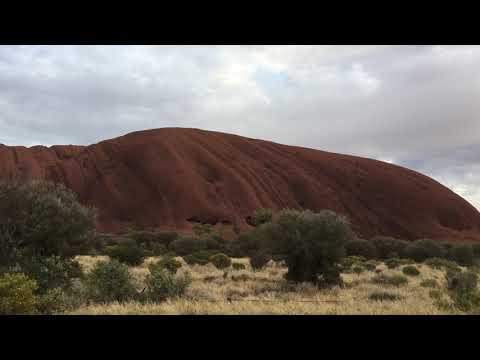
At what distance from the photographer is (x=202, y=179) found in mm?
61312

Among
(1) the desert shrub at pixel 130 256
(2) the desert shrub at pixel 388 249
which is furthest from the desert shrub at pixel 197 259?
(2) the desert shrub at pixel 388 249

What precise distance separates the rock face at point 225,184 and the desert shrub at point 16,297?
44622 mm

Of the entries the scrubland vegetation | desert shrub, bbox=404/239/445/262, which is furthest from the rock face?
the scrubland vegetation

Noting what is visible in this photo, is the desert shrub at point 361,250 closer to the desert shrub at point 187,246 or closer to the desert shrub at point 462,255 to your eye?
the desert shrub at point 462,255

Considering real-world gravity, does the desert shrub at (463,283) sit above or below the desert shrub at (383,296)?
above

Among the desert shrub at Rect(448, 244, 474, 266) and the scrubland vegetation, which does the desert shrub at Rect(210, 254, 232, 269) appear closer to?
the scrubland vegetation

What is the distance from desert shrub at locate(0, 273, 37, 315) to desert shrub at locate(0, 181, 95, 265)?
2855 millimetres

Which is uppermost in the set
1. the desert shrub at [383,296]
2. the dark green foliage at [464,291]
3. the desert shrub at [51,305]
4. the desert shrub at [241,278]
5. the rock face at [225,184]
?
the rock face at [225,184]

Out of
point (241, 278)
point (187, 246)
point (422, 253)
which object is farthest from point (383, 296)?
point (422, 253)

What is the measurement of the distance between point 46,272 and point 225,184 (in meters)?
50.5

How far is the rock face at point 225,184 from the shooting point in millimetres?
57031

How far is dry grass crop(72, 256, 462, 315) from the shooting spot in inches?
335

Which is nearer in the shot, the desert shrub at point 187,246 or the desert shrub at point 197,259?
the desert shrub at point 197,259

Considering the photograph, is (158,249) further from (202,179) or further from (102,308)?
(202,179)
